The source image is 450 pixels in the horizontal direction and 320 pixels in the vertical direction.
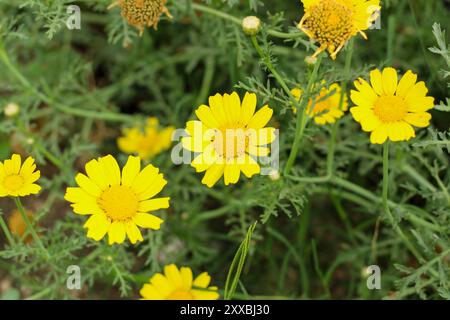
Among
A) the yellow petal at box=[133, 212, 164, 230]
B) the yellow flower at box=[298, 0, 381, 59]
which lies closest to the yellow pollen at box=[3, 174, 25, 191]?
the yellow petal at box=[133, 212, 164, 230]

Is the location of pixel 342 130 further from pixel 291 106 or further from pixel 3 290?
pixel 3 290

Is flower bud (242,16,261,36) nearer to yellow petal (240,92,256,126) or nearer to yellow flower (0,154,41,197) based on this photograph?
yellow petal (240,92,256,126)

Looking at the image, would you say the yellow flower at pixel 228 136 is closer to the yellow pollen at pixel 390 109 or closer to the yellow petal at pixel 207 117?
the yellow petal at pixel 207 117

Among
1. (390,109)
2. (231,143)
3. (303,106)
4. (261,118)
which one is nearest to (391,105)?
(390,109)

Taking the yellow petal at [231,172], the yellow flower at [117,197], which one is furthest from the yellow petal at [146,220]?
the yellow petal at [231,172]

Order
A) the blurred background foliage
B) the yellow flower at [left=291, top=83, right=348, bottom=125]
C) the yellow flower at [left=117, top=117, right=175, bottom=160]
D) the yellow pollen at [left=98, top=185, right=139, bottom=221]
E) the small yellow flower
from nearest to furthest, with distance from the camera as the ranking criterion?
1. the yellow pollen at [left=98, top=185, right=139, bottom=221]
2. the yellow flower at [left=291, top=83, right=348, bottom=125]
3. the blurred background foliage
4. the small yellow flower
5. the yellow flower at [left=117, top=117, right=175, bottom=160]

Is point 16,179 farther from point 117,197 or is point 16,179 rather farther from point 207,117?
point 207,117
